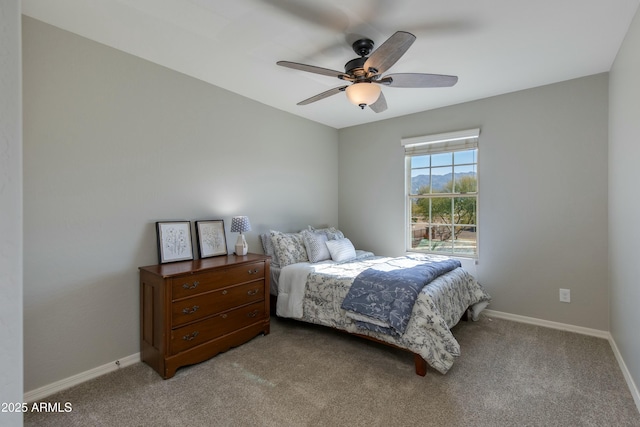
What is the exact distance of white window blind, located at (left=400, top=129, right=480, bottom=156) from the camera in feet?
12.1

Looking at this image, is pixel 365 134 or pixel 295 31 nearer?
pixel 295 31

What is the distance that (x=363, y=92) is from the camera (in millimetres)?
2305

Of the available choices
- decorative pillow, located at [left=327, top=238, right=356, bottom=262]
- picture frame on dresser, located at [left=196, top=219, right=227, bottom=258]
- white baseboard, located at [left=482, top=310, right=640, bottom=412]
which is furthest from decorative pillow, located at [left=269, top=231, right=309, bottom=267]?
white baseboard, located at [left=482, top=310, right=640, bottom=412]

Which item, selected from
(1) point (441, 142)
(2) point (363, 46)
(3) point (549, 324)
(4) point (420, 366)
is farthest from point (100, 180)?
(3) point (549, 324)

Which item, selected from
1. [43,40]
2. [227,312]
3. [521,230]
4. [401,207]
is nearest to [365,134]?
[401,207]

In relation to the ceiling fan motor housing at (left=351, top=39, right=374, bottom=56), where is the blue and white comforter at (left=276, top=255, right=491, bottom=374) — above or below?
below

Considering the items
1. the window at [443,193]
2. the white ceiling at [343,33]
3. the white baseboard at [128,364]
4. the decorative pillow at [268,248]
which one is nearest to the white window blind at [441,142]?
the window at [443,193]

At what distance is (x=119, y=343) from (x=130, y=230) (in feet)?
2.98

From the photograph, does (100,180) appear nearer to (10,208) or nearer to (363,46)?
(10,208)

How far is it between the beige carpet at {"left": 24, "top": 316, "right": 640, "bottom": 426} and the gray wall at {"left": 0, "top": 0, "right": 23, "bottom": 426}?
766mm

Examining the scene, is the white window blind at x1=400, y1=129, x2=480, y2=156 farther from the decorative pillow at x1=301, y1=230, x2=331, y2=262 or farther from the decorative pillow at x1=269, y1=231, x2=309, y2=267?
the decorative pillow at x1=269, y1=231, x2=309, y2=267

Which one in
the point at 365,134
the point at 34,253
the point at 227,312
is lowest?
the point at 227,312

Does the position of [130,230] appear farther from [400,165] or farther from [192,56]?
[400,165]

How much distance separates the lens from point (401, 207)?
4.28 metres
